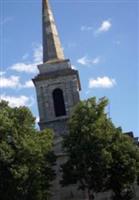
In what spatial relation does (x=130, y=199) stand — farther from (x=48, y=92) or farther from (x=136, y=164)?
(x=48, y=92)

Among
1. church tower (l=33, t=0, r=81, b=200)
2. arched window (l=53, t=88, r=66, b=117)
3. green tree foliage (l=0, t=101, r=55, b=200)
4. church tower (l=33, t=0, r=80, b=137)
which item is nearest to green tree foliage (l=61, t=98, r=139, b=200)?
green tree foliage (l=0, t=101, r=55, b=200)

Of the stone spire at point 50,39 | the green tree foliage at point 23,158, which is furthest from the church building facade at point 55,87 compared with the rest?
the green tree foliage at point 23,158

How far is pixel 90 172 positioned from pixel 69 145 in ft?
8.04

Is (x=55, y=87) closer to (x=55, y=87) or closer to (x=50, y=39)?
(x=55, y=87)

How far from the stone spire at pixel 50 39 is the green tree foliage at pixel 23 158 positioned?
1243 cm

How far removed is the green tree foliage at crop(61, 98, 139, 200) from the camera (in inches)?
1524

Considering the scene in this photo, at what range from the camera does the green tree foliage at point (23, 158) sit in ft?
123

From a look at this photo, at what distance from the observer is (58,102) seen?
50.3 meters

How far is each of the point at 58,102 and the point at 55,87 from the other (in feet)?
4.64

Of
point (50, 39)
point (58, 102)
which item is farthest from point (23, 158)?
point (50, 39)

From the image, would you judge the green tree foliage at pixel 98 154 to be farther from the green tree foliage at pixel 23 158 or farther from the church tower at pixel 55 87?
the church tower at pixel 55 87

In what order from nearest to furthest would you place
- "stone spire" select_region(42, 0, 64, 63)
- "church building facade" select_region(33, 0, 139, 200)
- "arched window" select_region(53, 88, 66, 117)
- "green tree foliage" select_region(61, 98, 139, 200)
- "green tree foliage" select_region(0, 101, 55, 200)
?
"green tree foliage" select_region(0, 101, 55, 200), "green tree foliage" select_region(61, 98, 139, 200), "church building facade" select_region(33, 0, 139, 200), "arched window" select_region(53, 88, 66, 117), "stone spire" select_region(42, 0, 64, 63)

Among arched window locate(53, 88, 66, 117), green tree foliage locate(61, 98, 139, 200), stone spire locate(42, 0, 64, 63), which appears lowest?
green tree foliage locate(61, 98, 139, 200)

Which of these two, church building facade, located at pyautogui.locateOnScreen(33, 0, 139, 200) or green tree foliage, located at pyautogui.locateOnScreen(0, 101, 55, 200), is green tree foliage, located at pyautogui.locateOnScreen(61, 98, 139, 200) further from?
church building facade, located at pyautogui.locateOnScreen(33, 0, 139, 200)
